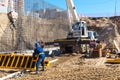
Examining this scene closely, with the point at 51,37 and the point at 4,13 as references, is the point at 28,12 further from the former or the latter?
the point at 51,37

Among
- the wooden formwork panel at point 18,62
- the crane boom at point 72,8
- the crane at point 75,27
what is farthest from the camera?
the crane boom at point 72,8

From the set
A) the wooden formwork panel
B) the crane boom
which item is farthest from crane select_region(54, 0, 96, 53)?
the wooden formwork panel

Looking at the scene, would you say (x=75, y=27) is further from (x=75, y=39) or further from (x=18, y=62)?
(x=18, y=62)

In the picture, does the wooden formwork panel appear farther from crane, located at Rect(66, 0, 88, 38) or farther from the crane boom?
the crane boom

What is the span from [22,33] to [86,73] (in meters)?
12.9

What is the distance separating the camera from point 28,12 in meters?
26.7

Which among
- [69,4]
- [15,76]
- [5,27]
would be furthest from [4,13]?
[15,76]

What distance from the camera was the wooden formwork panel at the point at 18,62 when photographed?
13.9 meters

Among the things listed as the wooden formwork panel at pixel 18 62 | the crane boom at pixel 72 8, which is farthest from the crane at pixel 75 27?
the wooden formwork panel at pixel 18 62

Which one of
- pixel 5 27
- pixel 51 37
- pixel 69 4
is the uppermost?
pixel 69 4

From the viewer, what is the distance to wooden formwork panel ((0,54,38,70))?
13905 mm

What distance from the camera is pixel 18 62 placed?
1426cm

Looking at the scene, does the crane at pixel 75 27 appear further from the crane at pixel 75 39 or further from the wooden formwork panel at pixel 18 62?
the wooden formwork panel at pixel 18 62

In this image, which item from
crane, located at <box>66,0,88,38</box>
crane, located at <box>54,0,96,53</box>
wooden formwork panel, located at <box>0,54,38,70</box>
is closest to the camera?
wooden formwork panel, located at <box>0,54,38,70</box>
